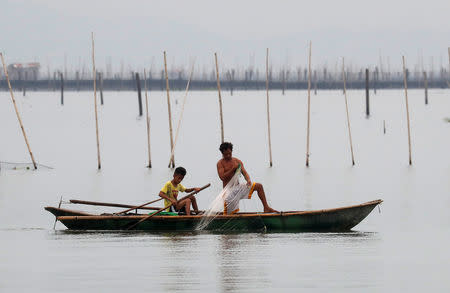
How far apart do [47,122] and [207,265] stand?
190 feet

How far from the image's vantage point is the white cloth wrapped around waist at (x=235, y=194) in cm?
1613

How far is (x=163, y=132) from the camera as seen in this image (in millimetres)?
60250

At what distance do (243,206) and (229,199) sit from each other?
79.2 inches

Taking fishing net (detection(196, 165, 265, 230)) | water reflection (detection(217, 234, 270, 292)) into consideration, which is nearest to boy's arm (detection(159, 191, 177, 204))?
fishing net (detection(196, 165, 265, 230))

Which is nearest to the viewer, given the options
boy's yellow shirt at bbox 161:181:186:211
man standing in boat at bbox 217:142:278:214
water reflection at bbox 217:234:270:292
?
water reflection at bbox 217:234:270:292

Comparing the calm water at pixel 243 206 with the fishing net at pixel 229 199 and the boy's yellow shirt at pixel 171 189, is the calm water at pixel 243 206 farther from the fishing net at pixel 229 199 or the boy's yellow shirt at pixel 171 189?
the boy's yellow shirt at pixel 171 189

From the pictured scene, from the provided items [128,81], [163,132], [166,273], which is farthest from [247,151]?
[128,81]

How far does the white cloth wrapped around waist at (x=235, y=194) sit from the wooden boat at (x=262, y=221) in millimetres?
180

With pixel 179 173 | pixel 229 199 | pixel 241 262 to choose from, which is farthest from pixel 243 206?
pixel 241 262

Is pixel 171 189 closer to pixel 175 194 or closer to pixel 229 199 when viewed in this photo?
pixel 175 194

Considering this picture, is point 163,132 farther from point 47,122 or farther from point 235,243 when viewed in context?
point 235,243

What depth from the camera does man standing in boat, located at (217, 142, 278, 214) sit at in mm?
15953

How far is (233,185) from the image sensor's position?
1612 cm

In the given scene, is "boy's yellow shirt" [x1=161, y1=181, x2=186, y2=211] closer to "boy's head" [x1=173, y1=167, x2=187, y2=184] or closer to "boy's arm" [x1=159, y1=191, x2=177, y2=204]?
"boy's arm" [x1=159, y1=191, x2=177, y2=204]
